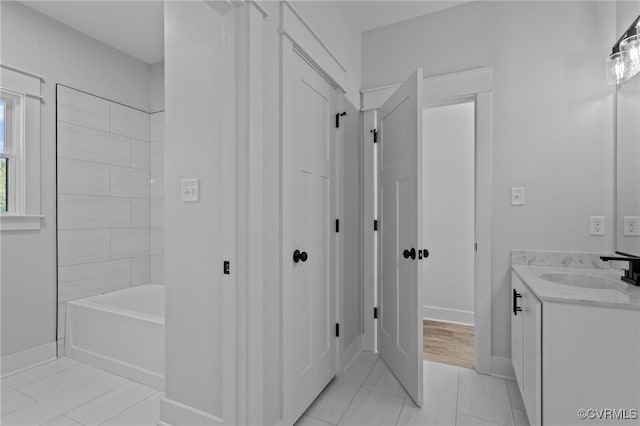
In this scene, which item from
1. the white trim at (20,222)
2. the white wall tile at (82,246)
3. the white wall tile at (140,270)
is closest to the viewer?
the white trim at (20,222)

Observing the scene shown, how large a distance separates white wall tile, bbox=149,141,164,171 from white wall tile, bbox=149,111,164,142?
0.05 m

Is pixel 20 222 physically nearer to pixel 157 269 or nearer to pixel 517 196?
pixel 157 269

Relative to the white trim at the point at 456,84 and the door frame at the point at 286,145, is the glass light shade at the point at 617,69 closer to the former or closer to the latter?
the white trim at the point at 456,84

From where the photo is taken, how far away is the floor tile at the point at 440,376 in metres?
2.07

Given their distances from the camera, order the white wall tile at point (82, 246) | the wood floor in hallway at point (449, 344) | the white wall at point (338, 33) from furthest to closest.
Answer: the white wall tile at point (82, 246), the wood floor in hallway at point (449, 344), the white wall at point (338, 33)

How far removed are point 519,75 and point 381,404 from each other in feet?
7.69

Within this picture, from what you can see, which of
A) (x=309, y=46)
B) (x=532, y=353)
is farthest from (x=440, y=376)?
(x=309, y=46)

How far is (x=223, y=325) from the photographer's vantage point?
141 cm

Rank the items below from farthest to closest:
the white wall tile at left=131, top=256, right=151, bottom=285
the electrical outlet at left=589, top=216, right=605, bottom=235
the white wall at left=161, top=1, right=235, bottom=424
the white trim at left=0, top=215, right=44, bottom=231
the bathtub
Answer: the white wall tile at left=131, top=256, right=151, bottom=285 → the white trim at left=0, top=215, right=44, bottom=231 → the bathtub → the electrical outlet at left=589, top=216, right=605, bottom=235 → the white wall at left=161, top=1, right=235, bottom=424

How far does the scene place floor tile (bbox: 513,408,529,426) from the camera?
1.69 metres

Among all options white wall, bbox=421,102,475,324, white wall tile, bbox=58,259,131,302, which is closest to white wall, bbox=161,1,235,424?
white wall tile, bbox=58,259,131,302

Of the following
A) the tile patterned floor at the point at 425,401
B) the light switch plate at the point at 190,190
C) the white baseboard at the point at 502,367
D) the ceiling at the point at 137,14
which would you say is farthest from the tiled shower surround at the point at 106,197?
the white baseboard at the point at 502,367

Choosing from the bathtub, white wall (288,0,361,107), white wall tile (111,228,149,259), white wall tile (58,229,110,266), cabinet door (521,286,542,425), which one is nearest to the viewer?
cabinet door (521,286,542,425)

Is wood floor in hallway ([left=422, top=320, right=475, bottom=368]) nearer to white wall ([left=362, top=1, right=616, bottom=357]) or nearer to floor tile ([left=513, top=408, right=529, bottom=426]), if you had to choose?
white wall ([left=362, top=1, right=616, bottom=357])
